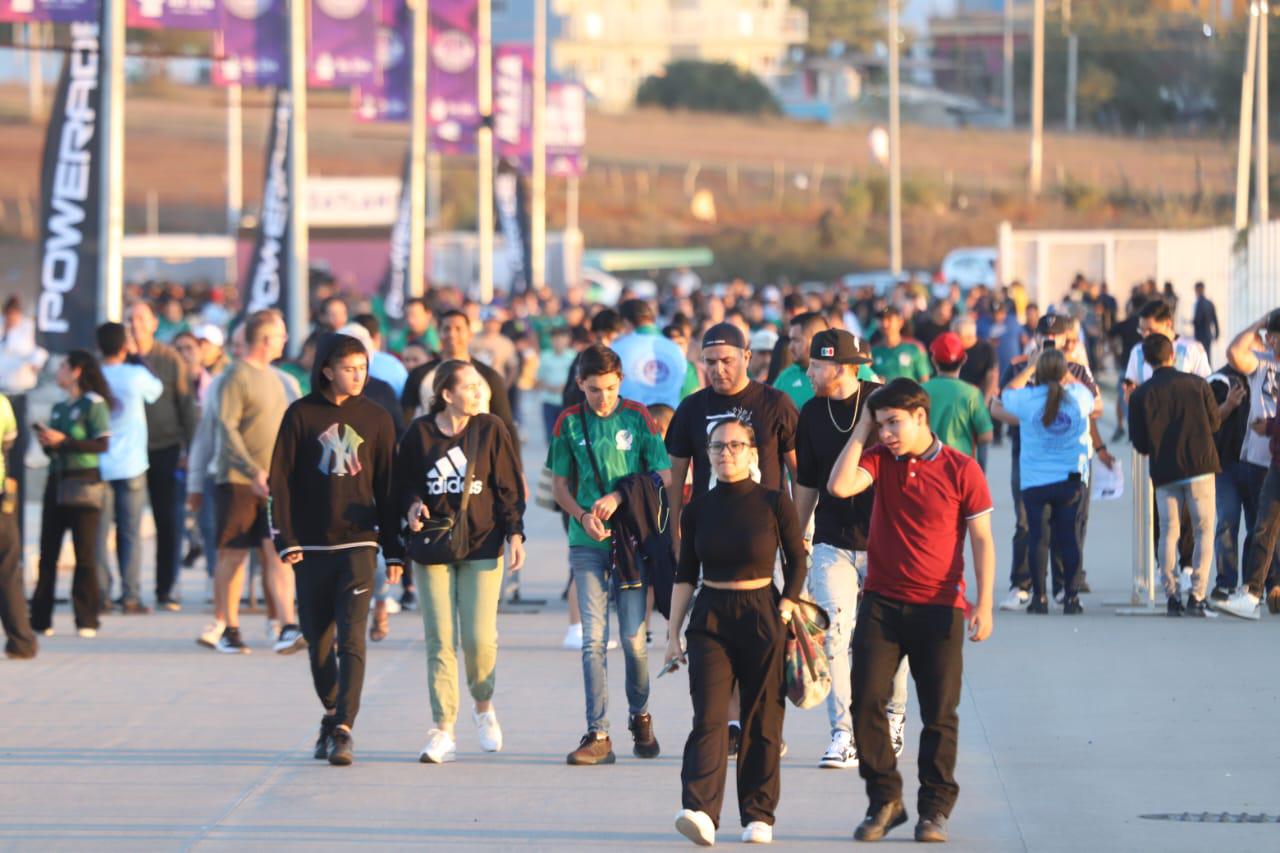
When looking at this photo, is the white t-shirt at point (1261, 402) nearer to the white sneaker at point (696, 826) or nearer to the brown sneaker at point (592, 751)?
the brown sneaker at point (592, 751)

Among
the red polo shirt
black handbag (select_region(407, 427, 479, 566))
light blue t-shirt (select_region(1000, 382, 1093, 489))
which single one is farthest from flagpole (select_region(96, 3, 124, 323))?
the red polo shirt

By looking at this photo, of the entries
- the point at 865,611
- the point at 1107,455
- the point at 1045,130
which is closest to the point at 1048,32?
the point at 1045,130

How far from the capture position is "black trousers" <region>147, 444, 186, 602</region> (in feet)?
48.0

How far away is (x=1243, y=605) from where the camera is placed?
44.1ft

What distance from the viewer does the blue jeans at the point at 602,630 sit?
369 inches

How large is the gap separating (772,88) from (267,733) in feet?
380

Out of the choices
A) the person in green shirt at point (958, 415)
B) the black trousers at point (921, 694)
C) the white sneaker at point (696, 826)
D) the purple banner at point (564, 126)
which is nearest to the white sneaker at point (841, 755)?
the black trousers at point (921, 694)

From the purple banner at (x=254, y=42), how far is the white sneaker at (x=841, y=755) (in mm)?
14841

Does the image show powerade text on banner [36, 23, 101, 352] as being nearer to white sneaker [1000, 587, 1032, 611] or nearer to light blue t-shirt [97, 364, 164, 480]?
light blue t-shirt [97, 364, 164, 480]

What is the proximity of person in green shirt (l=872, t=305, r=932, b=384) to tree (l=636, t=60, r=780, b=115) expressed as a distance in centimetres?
9516

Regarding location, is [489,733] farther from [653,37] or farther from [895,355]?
[653,37]

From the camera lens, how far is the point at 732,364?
933 centimetres

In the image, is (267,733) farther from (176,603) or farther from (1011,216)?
(1011,216)

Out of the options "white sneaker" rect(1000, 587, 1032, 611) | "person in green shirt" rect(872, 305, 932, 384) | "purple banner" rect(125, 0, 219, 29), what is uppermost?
"purple banner" rect(125, 0, 219, 29)
